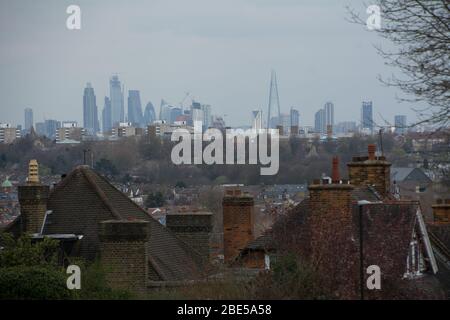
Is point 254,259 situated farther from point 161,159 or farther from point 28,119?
point 161,159

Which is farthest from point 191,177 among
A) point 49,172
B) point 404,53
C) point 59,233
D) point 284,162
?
point 404,53

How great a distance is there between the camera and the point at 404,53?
18.2 m

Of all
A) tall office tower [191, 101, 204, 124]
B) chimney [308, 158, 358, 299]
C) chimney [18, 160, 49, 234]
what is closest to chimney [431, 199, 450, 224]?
chimney [308, 158, 358, 299]

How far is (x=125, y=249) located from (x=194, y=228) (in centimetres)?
728

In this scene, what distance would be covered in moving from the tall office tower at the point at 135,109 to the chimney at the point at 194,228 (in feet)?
119

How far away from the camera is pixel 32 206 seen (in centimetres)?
2908

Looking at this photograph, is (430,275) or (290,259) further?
(430,275)

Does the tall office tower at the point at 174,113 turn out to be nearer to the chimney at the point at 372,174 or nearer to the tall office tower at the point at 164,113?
the tall office tower at the point at 164,113

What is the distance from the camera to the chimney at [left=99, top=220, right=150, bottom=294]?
2469cm

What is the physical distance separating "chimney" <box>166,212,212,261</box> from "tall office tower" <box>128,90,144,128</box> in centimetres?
3626

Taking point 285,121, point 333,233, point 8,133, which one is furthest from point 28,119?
point 333,233

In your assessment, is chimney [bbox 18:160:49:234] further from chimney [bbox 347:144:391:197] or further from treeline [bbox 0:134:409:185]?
treeline [bbox 0:134:409:185]
